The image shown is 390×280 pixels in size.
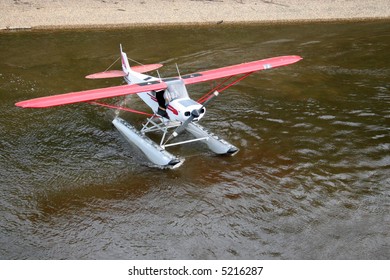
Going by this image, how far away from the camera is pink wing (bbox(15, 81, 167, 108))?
9592 millimetres

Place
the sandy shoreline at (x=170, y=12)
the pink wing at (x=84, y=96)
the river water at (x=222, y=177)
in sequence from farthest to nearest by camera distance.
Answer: the sandy shoreline at (x=170, y=12), the pink wing at (x=84, y=96), the river water at (x=222, y=177)

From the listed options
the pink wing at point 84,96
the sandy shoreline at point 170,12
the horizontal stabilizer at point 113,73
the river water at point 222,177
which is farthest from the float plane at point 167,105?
the sandy shoreline at point 170,12

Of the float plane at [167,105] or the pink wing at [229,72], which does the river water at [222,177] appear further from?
the pink wing at [229,72]

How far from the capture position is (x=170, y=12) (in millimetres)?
26219

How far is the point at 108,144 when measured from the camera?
11680 millimetres

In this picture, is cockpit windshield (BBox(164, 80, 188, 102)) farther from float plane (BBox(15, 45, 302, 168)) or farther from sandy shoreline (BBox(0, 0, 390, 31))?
sandy shoreline (BBox(0, 0, 390, 31))

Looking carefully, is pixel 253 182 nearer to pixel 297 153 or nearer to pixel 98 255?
pixel 297 153

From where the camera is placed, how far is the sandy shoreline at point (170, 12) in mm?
25328

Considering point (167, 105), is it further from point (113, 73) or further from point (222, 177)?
point (113, 73)

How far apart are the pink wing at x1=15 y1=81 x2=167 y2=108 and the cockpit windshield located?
6.1 inches

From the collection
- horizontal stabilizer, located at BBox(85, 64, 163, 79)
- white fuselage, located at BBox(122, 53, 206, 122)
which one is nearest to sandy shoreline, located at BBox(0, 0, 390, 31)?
horizontal stabilizer, located at BBox(85, 64, 163, 79)

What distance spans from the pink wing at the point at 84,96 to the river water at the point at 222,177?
1.69 meters

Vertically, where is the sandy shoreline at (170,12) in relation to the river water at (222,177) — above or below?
above

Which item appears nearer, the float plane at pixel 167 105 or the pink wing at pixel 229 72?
the float plane at pixel 167 105
